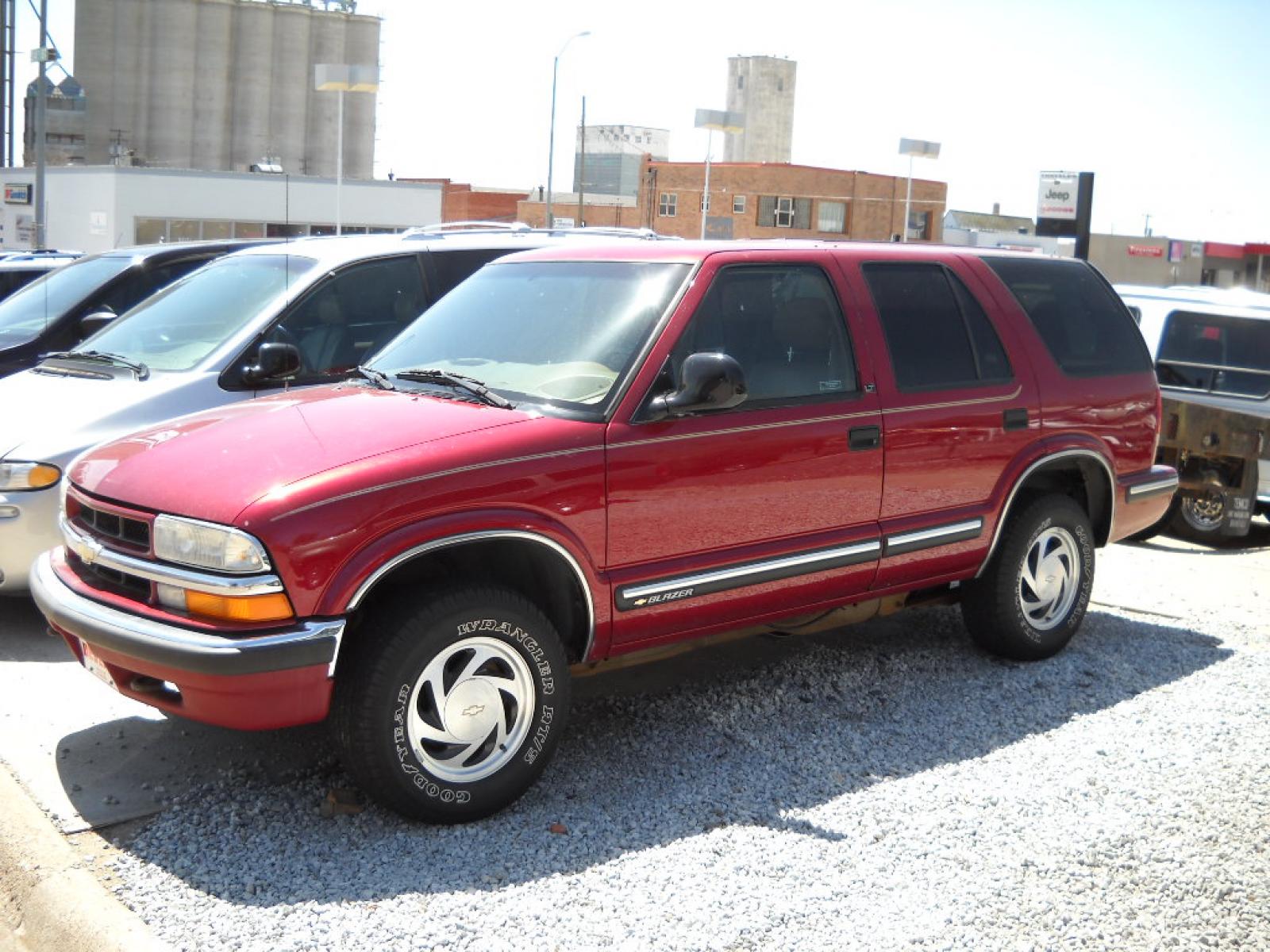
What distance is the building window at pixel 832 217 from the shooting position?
263ft

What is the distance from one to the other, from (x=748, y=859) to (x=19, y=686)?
3.43 metres

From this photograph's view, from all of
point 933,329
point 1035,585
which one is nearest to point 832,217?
point 1035,585

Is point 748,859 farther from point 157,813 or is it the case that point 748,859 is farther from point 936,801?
point 157,813

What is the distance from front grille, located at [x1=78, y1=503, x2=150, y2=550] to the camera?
4492 mm

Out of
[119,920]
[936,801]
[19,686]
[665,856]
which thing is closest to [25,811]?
[119,920]

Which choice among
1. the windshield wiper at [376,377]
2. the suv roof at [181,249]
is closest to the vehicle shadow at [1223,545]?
the suv roof at [181,249]

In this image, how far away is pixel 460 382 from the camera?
16.8ft

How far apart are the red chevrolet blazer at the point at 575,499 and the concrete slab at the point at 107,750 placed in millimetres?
505

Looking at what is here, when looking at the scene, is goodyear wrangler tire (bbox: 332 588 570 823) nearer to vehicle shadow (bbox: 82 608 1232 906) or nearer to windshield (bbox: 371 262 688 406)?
vehicle shadow (bbox: 82 608 1232 906)

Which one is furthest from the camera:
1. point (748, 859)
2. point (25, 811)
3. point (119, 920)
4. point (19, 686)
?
point (19, 686)

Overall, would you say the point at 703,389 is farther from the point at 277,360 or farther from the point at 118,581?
the point at 277,360

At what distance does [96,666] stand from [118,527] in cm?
47

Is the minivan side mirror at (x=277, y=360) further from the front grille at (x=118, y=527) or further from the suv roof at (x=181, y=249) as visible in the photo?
the suv roof at (x=181, y=249)

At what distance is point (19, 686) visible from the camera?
5961 mm
